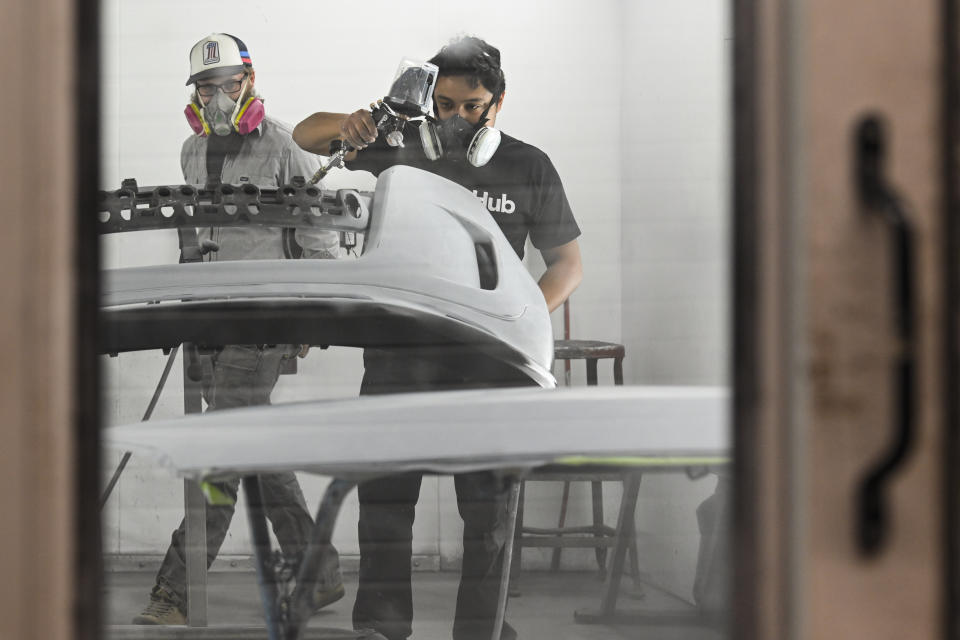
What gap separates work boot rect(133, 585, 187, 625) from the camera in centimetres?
165

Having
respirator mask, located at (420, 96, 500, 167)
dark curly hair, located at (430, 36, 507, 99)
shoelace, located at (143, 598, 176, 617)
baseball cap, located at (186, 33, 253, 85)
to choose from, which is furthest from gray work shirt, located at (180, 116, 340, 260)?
shoelace, located at (143, 598, 176, 617)

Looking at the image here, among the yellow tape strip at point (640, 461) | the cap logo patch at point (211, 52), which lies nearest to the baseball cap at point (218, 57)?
the cap logo patch at point (211, 52)

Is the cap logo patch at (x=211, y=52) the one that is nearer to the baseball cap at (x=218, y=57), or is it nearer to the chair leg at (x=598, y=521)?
the baseball cap at (x=218, y=57)

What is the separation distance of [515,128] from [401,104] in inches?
9.9

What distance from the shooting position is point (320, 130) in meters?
1.67

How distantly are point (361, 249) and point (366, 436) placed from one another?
631 mm

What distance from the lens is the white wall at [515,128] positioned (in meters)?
1.36

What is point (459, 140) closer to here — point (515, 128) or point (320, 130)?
point (515, 128)

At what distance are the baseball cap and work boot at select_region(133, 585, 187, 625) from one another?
1068mm

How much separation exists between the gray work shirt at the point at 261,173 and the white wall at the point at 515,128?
0.13 feet

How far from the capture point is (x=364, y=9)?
168 centimetres

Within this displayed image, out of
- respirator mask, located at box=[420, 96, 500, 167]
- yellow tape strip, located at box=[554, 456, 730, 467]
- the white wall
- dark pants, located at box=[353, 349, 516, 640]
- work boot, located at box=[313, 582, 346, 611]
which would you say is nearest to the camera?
yellow tape strip, located at box=[554, 456, 730, 467]

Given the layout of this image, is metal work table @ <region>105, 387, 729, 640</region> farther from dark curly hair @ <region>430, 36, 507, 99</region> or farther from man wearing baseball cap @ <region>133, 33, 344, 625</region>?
dark curly hair @ <region>430, 36, 507, 99</region>

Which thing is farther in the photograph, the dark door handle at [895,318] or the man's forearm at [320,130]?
the man's forearm at [320,130]
